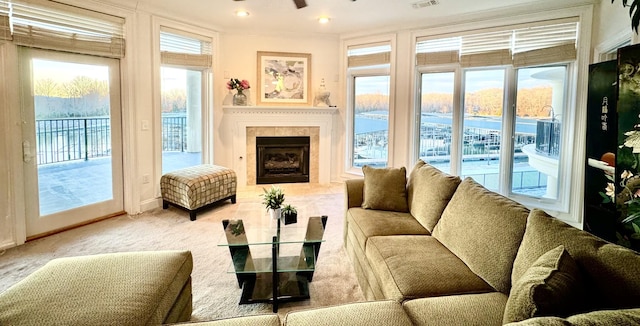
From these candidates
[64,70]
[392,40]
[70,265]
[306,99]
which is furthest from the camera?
[306,99]

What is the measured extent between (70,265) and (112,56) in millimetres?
3044

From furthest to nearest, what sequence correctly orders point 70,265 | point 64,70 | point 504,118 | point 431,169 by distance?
point 504,118, point 64,70, point 431,169, point 70,265

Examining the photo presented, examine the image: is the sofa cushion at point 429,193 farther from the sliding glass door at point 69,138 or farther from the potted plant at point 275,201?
the sliding glass door at point 69,138

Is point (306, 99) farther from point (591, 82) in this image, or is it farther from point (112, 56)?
point (591, 82)

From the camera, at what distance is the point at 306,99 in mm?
6316

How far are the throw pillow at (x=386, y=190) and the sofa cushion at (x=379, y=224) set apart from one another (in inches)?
3.2

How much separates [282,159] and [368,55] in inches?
85.8

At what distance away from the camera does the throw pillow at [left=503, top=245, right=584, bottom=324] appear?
126cm

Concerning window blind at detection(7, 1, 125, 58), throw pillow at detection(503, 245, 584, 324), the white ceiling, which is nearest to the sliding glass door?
window blind at detection(7, 1, 125, 58)

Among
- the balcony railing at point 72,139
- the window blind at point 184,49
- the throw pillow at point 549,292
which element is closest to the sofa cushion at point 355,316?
the throw pillow at point 549,292

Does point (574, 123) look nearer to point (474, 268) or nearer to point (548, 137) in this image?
point (548, 137)

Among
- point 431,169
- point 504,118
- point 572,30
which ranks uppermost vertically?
point 572,30

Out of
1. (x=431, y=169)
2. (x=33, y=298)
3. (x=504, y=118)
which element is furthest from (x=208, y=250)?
(x=504, y=118)

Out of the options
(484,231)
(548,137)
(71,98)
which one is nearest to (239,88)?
(71,98)
